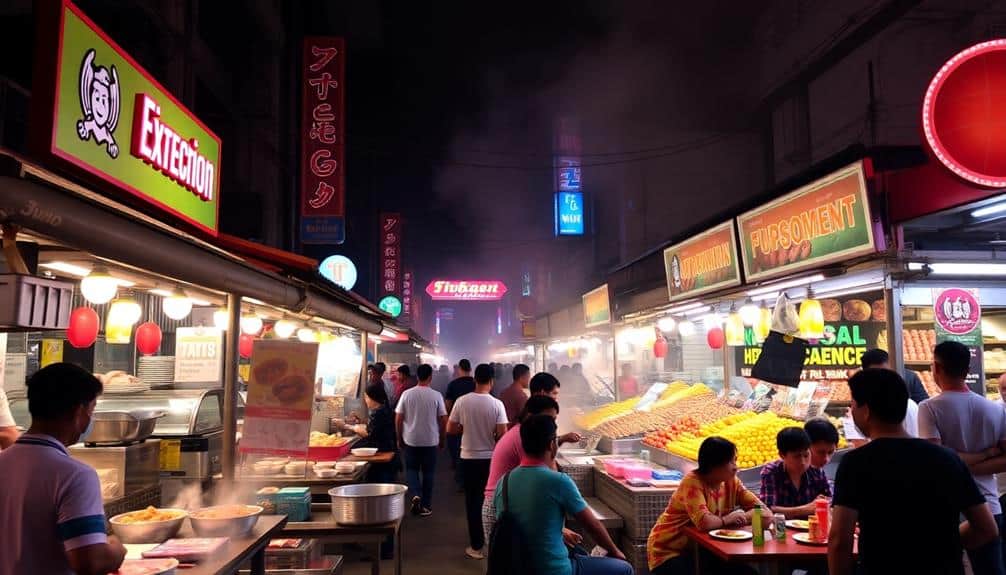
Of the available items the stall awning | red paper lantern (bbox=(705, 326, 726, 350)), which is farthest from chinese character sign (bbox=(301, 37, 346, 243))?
the stall awning

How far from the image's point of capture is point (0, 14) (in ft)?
36.9

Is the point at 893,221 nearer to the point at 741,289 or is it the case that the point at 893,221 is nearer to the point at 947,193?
the point at 947,193

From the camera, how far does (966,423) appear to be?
489 cm

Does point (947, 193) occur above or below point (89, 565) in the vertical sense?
above

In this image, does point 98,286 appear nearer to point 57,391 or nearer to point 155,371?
point 57,391

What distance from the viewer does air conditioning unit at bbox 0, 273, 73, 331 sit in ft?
9.96

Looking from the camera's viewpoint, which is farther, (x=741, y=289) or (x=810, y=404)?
(x=741, y=289)

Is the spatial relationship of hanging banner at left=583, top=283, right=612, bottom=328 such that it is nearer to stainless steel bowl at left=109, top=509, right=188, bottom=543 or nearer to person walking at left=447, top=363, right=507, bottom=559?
person walking at left=447, top=363, right=507, bottom=559

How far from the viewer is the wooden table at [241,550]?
144 inches

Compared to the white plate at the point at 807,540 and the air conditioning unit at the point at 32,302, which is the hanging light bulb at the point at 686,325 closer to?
the white plate at the point at 807,540

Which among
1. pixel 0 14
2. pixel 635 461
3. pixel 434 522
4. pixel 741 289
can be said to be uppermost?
pixel 0 14

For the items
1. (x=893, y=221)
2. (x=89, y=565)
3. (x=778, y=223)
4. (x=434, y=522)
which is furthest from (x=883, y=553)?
(x=434, y=522)

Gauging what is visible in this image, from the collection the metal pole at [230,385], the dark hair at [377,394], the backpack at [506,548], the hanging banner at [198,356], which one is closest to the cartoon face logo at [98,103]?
the metal pole at [230,385]

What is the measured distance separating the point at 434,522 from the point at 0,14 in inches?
431
